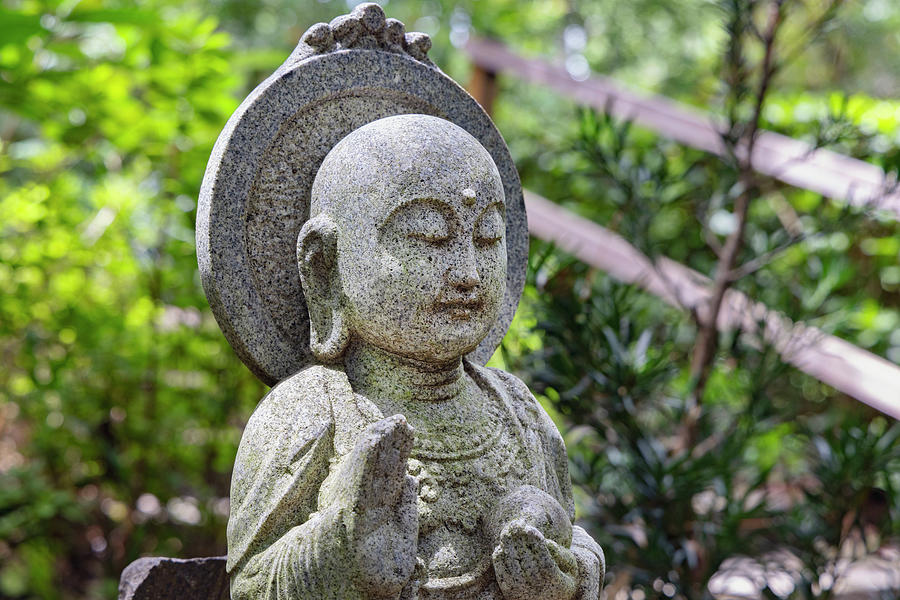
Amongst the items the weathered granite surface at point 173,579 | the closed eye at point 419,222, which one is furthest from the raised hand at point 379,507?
the weathered granite surface at point 173,579

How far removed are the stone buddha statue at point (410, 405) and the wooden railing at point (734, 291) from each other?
4.53ft

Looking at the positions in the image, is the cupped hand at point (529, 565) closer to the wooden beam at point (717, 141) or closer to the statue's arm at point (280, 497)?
the statue's arm at point (280, 497)

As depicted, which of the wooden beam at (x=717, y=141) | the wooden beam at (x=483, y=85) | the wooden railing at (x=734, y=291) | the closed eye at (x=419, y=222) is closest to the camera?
the closed eye at (x=419, y=222)

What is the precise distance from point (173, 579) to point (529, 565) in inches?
38.1

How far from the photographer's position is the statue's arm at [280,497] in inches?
68.9

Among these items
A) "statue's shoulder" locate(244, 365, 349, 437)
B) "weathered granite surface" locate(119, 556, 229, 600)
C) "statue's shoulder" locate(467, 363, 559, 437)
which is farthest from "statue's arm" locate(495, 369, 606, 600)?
"weathered granite surface" locate(119, 556, 229, 600)

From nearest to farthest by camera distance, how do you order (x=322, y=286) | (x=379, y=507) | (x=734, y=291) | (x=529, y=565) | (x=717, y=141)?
(x=379, y=507)
(x=529, y=565)
(x=322, y=286)
(x=734, y=291)
(x=717, y=141)

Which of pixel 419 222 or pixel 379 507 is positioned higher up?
pixel 419 222

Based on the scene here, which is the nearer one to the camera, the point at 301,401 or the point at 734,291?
the point at 301,401

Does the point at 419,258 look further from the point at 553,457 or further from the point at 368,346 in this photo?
the point at 553,457

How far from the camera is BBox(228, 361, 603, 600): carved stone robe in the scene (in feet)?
5.97

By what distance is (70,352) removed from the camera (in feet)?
12.2

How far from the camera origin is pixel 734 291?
396 cm

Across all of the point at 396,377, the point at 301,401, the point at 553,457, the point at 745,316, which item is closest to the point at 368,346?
the point at 396,377
